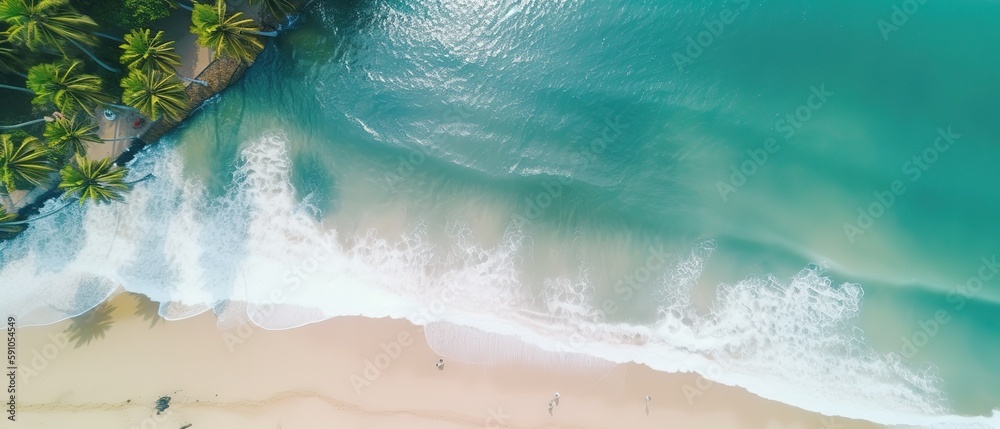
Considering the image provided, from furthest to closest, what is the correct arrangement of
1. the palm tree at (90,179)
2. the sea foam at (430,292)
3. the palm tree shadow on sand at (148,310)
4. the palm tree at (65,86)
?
1. the sea foam at (430,292)
2. the palm tree shadow on sand at (148,310)
3. the palm tree at (90,179)
4. the palm tree at (65,86)

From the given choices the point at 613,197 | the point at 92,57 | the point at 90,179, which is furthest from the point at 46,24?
the point at 613,197

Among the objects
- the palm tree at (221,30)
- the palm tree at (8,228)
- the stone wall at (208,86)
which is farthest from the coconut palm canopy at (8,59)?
the palm tree at (221,30)

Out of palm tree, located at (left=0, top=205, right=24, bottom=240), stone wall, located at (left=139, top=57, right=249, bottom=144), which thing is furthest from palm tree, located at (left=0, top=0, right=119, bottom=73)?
palm tree, located at (left=0, top=205, right=24, bottom=240)

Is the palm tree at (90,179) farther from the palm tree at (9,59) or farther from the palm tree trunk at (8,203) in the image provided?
the palm tree trunk at (8,203)

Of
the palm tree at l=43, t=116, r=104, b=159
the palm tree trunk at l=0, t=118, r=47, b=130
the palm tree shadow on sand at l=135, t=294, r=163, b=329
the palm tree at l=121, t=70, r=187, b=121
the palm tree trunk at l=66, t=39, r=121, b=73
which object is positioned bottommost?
the palm tree shadow on sand at l=135, t=294, r=163, b=329

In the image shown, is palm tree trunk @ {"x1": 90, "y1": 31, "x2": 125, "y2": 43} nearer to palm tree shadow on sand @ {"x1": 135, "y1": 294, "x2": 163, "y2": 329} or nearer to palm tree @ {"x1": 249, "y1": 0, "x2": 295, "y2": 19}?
palm tree @ {"x1": 249, "y1": 0, "x2": 295, "y2": 19}

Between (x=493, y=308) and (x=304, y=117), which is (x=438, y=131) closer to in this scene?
(x=304, y=117)

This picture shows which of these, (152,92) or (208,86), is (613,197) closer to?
(208,86)
